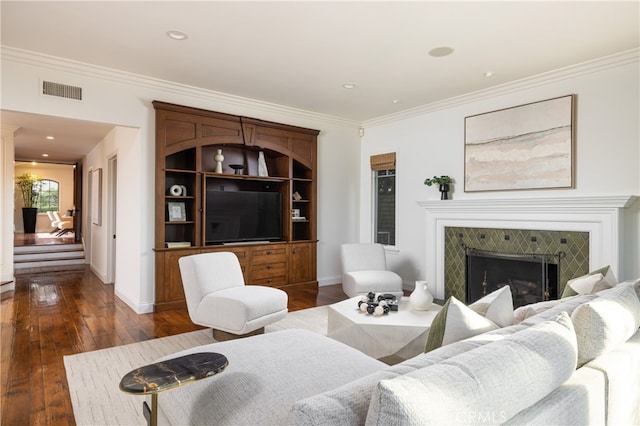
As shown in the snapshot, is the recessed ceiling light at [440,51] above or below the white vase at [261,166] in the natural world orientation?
above

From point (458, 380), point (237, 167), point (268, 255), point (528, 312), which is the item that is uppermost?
point (237, 167)

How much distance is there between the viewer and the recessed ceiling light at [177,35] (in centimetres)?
324

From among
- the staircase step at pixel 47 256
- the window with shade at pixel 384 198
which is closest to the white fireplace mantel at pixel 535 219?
the window with shade at pixel 384 198

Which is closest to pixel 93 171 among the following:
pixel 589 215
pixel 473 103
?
pixel 473 103

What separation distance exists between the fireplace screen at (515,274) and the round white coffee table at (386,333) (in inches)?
74.8

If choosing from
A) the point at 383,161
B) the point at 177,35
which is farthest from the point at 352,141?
the point at 177,35

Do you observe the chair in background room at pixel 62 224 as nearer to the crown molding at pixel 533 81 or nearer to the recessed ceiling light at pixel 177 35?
the recessed ceiling light at pixel 177 35

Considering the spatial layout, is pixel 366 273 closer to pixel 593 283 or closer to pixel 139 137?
pixel 593 283

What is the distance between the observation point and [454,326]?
5.01 feet

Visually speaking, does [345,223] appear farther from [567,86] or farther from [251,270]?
[567,86]

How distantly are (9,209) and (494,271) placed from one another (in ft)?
22.7

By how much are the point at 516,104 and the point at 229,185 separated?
380 cm

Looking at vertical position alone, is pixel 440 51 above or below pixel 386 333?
above

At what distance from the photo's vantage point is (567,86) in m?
4.11
